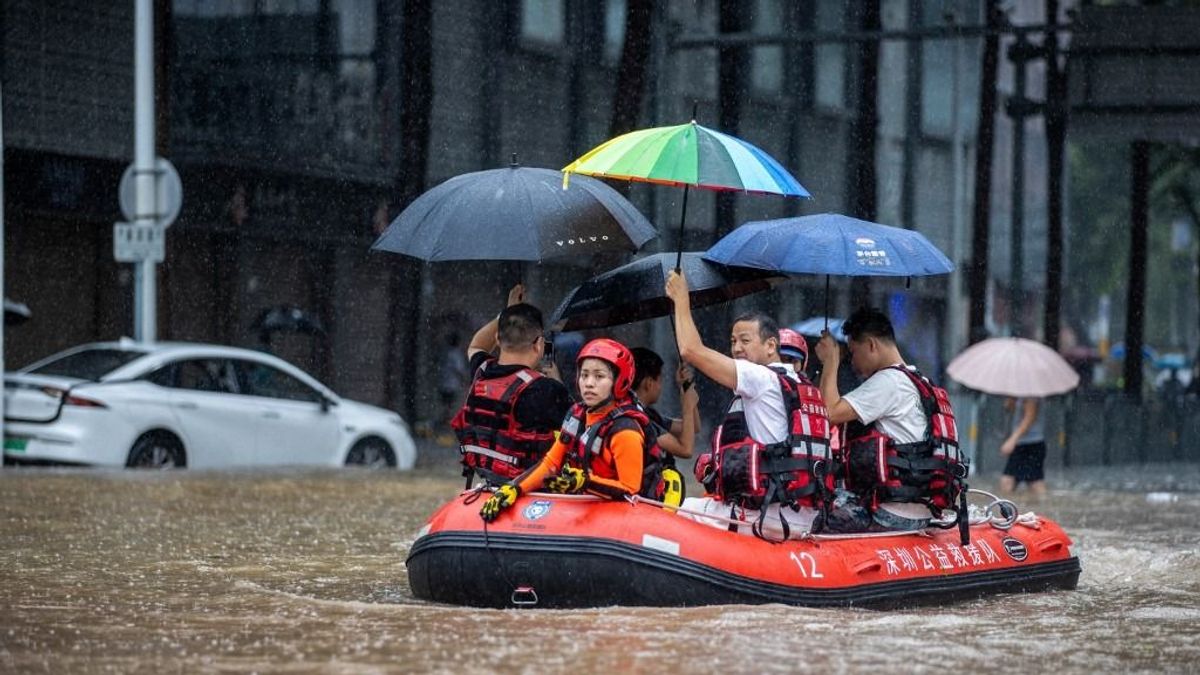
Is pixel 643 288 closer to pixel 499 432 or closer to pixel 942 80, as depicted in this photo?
pixel 499 432

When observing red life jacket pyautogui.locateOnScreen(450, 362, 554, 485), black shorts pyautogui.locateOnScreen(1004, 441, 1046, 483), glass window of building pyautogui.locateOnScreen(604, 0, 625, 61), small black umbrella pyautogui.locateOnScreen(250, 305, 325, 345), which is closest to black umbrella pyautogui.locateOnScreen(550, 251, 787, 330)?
red life jacket pyautogui.locateOnScreen(450, 362, 554, 485)

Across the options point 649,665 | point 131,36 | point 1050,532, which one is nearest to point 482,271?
point 131,36

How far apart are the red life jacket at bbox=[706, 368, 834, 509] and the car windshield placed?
435 inches

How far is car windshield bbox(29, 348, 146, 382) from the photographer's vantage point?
67.2 ft

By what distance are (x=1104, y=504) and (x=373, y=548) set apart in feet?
30.7

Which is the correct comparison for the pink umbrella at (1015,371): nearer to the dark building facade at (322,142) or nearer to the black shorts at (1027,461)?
the black shorts at (1027,461)

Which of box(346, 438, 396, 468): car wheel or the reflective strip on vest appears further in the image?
box(346, 438, 396, 468): car wheel

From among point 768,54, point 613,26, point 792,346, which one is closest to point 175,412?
point 792,346

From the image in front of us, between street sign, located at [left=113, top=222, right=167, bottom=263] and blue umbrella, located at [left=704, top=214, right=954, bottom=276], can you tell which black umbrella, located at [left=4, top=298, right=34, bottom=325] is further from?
blue umbrella, located at [left=704, top=214, right=954, bottom=276]

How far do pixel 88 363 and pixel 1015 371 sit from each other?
861cm

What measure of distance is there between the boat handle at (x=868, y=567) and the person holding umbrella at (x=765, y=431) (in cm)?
40

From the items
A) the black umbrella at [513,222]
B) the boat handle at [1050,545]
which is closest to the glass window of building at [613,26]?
the boat handle at [1050,545]

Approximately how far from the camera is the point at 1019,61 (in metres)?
30.6

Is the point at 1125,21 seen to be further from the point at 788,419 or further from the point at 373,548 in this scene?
the point at 788,419
